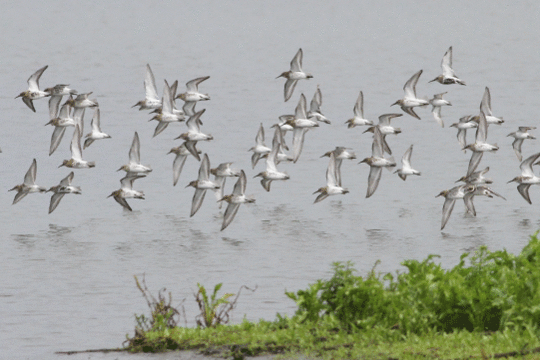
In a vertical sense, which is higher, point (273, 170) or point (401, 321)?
point (273, 170)

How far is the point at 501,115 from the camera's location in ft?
196

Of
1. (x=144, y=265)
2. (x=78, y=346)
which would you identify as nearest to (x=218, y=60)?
(x=144, y=265)

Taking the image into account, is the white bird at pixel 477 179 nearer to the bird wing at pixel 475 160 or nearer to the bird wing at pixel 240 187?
the bird wing at pixel 475 160

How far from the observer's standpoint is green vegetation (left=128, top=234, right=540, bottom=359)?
56.7ft

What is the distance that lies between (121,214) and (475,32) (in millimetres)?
76909

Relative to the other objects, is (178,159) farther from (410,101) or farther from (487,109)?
(487,109)

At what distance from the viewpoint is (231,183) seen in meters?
47.0

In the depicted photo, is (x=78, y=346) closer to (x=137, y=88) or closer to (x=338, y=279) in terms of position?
(x=338, y=279)

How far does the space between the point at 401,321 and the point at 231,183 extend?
29.3 metres

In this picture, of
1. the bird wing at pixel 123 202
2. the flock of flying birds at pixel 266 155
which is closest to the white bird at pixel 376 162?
the flock of flying birds at pixel 266 155

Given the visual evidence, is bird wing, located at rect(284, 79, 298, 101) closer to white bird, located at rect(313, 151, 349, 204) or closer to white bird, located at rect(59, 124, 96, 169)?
white bird, located at rect(313, 151, 349, 204)

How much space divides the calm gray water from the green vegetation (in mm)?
3322

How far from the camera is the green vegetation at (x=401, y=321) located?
17297 mm

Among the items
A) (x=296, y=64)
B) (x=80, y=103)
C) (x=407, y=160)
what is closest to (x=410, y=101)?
(x=407, y=160)
